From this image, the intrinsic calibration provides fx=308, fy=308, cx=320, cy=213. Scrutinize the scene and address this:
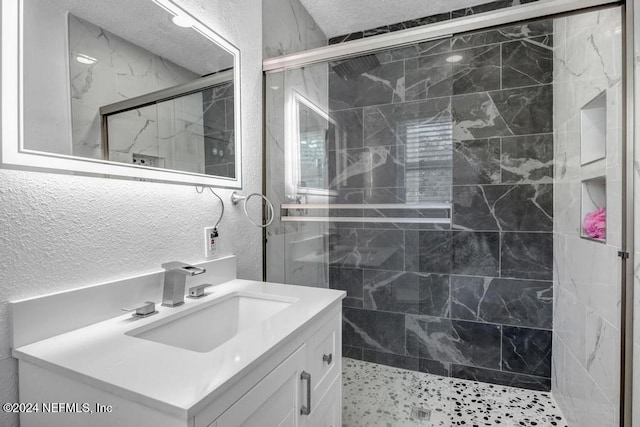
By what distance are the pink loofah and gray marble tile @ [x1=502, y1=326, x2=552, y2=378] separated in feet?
2.77

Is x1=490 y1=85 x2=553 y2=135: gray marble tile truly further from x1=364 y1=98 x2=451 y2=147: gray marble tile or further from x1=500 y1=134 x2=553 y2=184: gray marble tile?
x1=364 y1=98 x2=451 y2=147: gray marble tile

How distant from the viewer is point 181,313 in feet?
3.06

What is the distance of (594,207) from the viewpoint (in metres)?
1.54

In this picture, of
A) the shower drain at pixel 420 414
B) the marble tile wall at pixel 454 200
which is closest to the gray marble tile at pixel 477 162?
the marble tile wall at pixel 454 200

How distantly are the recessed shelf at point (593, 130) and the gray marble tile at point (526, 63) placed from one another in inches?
21.6

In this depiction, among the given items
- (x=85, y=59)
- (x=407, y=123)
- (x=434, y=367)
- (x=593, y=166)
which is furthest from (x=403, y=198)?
(x=85, y=59)

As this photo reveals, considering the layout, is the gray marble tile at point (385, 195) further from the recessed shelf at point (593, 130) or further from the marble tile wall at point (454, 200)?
the recessed shelf at point (593, 130)

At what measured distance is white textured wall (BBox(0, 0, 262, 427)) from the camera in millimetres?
699

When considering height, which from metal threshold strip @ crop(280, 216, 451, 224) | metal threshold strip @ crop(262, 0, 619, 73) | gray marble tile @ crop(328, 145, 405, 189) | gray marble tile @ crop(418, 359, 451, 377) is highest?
metal threshold strip @ crop(262, 0, 619, 73)

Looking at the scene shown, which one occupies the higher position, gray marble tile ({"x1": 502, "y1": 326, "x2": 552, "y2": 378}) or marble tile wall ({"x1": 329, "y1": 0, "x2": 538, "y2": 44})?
marble tile wall ({"x1": 329, "y1": 0, "x2": 538, "y2": 44})

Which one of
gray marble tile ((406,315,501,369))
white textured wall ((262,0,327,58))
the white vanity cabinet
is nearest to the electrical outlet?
the white vanity cabinet

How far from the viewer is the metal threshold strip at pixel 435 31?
1222 mm

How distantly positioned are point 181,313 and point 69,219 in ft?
1.29

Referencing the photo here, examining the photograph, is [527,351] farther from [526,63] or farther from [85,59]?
[85,59]
